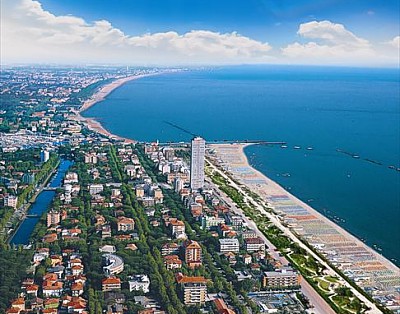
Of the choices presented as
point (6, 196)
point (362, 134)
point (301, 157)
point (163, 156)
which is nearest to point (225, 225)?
point (6, 196)

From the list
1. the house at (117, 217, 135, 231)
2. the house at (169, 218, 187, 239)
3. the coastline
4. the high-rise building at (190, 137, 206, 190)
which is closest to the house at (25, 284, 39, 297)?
the house at (117, 217, 135, 231)

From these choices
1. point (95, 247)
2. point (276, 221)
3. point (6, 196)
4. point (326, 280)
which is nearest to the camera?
point (326, 280)

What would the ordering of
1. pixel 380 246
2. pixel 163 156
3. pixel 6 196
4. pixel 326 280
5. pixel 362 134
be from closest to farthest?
1. pixel 326 280
2. pixel 380 246
3. pixel 6 196
4. pixel 163 156
5. pixel 362 134

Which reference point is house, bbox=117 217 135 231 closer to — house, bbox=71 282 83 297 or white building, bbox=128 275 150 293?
white building, bbox=128 275 150 293

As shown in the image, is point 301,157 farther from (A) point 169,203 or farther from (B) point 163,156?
(A) point 169,203

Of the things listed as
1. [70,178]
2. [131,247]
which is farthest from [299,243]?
[70,178]

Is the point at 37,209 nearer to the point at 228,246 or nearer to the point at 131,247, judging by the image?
the point at 131,247

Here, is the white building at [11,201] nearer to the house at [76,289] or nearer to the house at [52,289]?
the house at [52,289]

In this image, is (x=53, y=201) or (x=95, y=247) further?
(x=53, y=201)

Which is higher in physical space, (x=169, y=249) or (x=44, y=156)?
(x=44, y=156)
